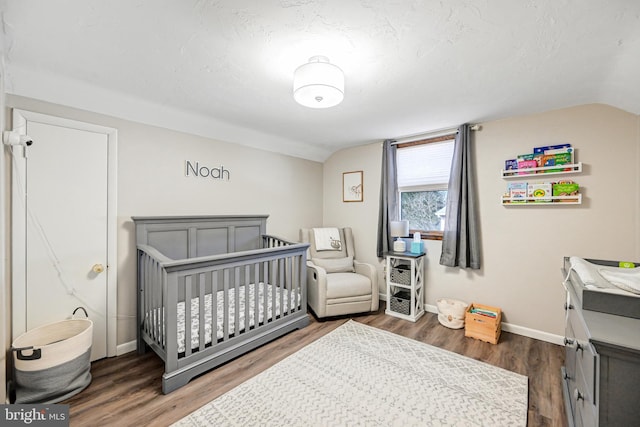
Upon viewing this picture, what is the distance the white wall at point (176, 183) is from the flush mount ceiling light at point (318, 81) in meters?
1.63

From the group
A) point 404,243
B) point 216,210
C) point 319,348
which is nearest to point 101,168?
point 216,210

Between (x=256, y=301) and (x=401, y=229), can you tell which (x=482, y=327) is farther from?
(x=256, y=301)

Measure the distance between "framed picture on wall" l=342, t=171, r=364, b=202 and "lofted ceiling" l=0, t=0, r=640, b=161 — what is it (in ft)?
4.66

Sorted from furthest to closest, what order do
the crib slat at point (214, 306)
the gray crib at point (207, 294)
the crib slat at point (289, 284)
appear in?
the crib slat at point (289, 284) < the crib slat at point (214, 306) < the gray crib at point (207, 294)

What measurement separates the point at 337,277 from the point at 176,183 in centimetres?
206

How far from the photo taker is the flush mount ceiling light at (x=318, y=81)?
1502 millimetres

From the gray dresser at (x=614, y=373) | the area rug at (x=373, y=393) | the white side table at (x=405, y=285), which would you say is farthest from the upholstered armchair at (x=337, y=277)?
the gray dresser at (x=614, y=373)

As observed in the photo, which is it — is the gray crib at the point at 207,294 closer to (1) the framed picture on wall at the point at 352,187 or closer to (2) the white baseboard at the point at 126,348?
(2) the white baseboard at the point at 126,348

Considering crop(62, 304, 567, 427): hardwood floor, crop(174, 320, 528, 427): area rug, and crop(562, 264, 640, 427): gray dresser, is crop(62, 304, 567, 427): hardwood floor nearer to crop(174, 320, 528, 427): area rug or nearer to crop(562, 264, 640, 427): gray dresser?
crop(174, 320, 528, 427): area rug

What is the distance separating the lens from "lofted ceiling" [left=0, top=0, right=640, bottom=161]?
1.22m

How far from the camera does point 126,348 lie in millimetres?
2279

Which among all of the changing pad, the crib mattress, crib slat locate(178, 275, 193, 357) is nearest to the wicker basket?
the crib mattress

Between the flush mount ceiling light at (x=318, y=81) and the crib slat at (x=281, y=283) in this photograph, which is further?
the crib slat at (x=281, y=283)

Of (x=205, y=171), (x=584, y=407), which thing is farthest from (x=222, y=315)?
(x=584, y=407)
